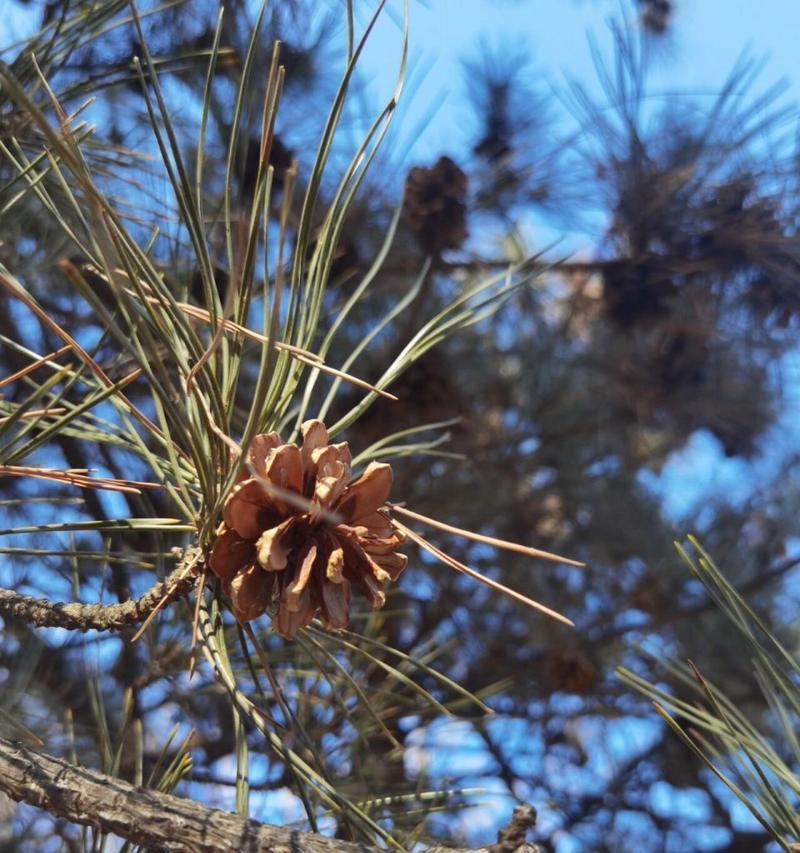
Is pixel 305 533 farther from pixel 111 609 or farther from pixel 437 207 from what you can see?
pixel 437 207

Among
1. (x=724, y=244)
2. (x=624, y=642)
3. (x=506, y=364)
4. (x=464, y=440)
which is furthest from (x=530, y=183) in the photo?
(x=624, y=642)


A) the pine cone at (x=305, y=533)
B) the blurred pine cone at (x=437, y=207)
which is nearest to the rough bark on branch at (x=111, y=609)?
the pine cone at (x=305, y=533)

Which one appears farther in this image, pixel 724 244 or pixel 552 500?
pixel 552 500

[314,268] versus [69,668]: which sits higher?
[314,268]

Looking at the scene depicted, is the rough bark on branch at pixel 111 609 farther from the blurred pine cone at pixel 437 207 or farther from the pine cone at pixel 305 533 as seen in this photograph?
the blurred pine cone at pixel 437 207

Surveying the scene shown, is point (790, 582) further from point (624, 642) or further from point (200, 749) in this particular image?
point (200, 749)

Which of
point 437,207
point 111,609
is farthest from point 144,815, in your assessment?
point 437,207

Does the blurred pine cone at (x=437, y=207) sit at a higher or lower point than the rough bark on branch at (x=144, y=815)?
higher

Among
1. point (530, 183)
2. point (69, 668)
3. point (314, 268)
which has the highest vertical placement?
point (530, 183)

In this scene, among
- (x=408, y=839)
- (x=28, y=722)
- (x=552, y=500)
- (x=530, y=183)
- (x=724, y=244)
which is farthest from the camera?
(x=552, y=500)
